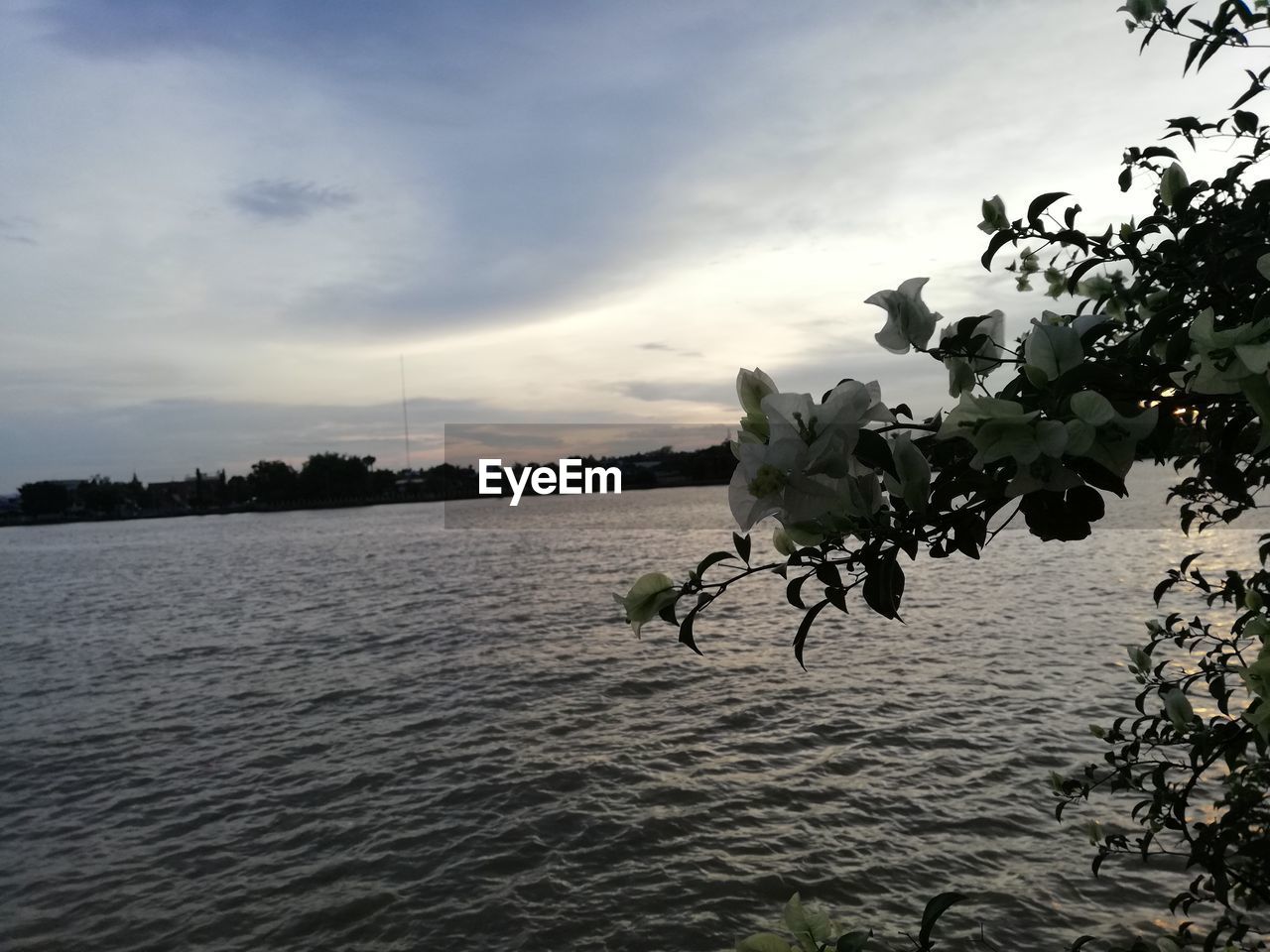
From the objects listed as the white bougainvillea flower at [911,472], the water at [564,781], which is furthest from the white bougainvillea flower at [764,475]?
the water at [564,781]

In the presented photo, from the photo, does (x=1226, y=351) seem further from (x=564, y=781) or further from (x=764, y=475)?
(x=564, y=781)

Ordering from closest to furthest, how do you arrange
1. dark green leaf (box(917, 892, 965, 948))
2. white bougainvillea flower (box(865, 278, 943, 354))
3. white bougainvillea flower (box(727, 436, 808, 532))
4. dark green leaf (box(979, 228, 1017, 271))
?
white bougainvillea flower (box(727, 436, 808, 532))
dark green leaf (box(917, 892, 965, 948))
white bougainvillea flower (box(865, 278, 943, 354))
dark green leaf (box(979, 228, 1017, 271))

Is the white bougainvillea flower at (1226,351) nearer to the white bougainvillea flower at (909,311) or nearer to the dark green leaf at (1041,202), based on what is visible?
the white bougainvillea flower at (909,311)

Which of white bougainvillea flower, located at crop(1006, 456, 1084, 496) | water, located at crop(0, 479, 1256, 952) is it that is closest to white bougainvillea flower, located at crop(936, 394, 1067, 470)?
white bougainvillea flower, located at crop(1006, 456, 1084, 496)

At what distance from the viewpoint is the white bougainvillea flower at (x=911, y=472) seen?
2.88ft

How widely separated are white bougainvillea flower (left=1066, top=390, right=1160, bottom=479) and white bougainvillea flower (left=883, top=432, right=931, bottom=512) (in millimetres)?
162

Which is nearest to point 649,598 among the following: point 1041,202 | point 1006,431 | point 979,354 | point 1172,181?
point 1006,431

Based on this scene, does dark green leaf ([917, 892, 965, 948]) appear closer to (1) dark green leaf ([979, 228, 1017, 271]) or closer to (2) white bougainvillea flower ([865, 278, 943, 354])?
(2) white bougainvillea flower ([865, 278, 943, 354])

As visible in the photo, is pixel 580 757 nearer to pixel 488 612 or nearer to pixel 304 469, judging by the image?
pixel 488 612

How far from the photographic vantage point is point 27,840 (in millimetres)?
7309

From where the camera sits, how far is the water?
5.43 meters

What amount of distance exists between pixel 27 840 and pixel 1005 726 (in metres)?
9.50

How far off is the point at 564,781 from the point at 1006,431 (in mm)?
7601

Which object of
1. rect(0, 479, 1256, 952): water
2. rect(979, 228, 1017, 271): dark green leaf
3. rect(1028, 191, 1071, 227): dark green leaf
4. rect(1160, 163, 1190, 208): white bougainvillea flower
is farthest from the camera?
rect(0, 479, 1256, 952): water
